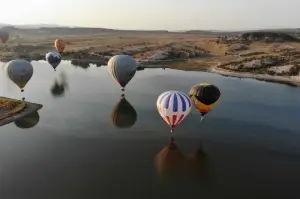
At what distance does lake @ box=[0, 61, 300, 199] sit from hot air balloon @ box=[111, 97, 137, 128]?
231mm

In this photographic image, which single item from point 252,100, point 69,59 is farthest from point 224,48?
point 252,100

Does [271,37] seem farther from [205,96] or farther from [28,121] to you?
[28,121]

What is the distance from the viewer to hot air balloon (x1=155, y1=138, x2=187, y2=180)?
18.6m

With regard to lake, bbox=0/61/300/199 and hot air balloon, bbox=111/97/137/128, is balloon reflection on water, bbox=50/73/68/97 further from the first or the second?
hot air balloon, bbox=111/97/137/128

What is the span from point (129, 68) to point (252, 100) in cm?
1200

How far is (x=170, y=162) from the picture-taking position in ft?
66.1

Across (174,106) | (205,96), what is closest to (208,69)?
(205,96)

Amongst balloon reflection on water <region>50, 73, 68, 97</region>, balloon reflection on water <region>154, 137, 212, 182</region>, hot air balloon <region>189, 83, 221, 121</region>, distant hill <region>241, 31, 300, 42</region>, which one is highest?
hot air balloon <region>189, 83, 221, 121</region>

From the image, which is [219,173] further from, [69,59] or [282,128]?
[69,59]

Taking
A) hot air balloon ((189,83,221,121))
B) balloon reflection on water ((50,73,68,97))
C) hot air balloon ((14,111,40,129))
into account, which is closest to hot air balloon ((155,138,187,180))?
hot air balloon ((189,83,221,121))

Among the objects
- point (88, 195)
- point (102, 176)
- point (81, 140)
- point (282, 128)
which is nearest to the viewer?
point (88, 195)

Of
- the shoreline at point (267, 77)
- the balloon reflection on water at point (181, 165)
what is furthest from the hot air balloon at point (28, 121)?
the shoreline at point (267, 77)

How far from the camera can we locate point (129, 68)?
34.3 metres

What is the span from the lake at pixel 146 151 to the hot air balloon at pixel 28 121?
1.32 ft
